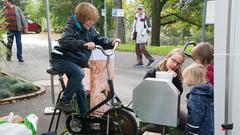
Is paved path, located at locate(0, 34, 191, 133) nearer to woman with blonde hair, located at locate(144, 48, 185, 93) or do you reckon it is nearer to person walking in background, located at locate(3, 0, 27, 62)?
person walking in background, located at locate(3, 0, 27, 62)

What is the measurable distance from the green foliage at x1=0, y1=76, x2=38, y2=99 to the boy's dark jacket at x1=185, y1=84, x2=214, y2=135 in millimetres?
4394

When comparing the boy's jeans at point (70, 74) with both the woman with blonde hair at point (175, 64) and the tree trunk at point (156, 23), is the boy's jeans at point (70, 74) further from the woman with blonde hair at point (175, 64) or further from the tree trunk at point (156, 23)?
the tree trunk at point (156, 23)

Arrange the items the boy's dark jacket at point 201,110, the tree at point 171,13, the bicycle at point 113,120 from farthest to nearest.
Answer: the tree at point 171,13 < the bicycle at point 113,120 < the boy's dark jacket at point 201,110

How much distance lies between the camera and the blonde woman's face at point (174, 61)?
14.5ft

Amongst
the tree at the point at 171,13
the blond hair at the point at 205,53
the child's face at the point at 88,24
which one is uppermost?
the tree at the point at 171,13

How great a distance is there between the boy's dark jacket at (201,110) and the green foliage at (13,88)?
439 cm

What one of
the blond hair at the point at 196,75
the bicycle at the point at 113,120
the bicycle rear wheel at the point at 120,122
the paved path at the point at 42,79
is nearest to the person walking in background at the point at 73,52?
the bicycle at the point at 113,120

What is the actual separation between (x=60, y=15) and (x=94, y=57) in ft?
101

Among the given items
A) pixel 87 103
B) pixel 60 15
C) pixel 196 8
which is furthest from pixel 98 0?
pixel 87 103

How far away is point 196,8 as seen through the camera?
2916cm

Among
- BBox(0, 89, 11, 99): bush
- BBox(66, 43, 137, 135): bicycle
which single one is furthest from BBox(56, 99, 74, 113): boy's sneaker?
BBox(0, 89, 11, 99): bush

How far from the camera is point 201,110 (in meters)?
3.72

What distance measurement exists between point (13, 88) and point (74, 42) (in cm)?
322

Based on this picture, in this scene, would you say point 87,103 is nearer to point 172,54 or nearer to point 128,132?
point 128,132
